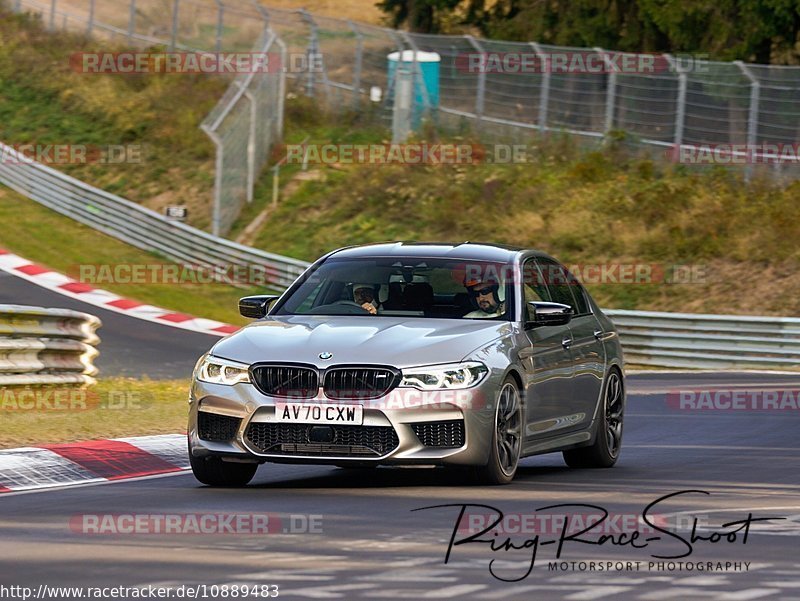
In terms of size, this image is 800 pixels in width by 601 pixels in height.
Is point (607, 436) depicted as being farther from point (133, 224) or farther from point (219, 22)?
point (219, 22)

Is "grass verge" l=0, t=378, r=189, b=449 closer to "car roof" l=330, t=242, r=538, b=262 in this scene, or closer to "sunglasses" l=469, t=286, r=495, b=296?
"car roof" l=330, t=242, r=538, b=262

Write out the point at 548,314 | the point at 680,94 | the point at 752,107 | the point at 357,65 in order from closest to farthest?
the point at 548,314 → the point at 752,107 → the point at 680,94 → the point at 357,65

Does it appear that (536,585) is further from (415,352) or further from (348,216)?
(348,216)

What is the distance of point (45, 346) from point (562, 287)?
6609 mm

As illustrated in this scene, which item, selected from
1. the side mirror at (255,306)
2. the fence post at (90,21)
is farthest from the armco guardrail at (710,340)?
the fence post at (90,21)

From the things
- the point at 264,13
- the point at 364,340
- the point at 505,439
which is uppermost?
the point at 264,13

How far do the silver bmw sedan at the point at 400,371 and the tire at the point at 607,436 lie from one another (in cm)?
35

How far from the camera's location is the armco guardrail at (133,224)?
36.5 m

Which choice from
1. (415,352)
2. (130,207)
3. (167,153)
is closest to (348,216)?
(130,207)

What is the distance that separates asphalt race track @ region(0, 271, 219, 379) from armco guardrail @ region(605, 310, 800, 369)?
7.11 m

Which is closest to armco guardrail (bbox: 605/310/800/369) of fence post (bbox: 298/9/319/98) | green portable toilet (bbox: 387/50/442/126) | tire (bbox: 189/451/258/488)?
green portable toilet (bbox: 387/50/442/126)

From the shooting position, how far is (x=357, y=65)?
145 ft

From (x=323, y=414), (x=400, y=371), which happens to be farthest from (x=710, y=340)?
(x=323, y=414)

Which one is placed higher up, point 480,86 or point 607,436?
point 480,86
